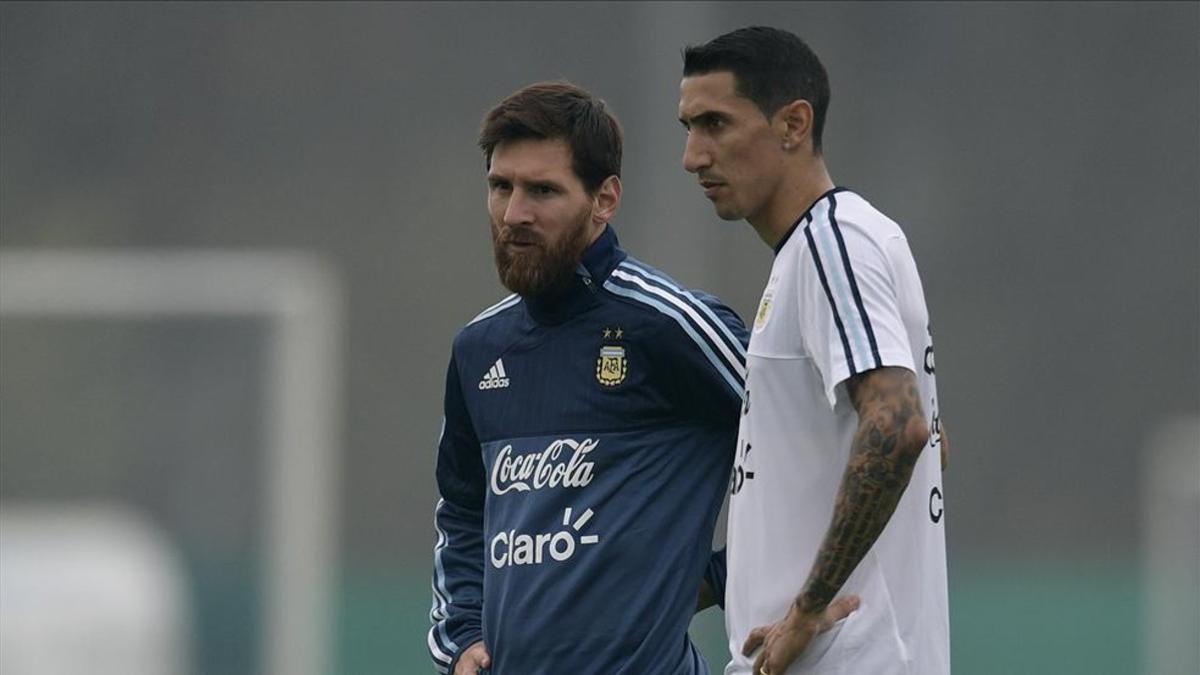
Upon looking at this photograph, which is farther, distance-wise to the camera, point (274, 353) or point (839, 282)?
point (274, 353)

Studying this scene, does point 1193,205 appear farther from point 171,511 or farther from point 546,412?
point 546,412

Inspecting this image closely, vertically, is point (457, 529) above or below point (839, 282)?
below

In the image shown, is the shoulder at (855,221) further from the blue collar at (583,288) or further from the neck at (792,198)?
the blue collar at (583,288)

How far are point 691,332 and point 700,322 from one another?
23 millimetres

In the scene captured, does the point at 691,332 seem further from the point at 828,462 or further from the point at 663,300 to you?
the point at 828,462

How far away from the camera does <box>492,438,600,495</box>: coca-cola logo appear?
7.58 feet

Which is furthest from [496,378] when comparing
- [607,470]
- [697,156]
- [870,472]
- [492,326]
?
[870,472]

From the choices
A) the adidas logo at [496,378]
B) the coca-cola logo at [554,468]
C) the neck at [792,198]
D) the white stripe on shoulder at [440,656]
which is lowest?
the white stripe on shoulder at [440,656]

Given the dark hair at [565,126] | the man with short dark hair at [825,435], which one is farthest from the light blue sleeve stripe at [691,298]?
the man with short dark hair at [825,435]

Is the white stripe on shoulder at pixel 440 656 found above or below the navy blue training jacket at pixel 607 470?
below

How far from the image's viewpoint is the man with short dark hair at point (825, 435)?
1918 millimetres

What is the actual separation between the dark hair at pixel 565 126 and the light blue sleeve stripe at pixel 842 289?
43 cm

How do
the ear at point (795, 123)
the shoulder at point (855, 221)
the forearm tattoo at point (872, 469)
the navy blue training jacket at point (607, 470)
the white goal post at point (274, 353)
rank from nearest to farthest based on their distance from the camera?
the forearm tattoo at point (872, 469), the shoulder at point (855, 221), the ear at point (795, 123), the navy blue training jacket at point (607, 470), the white goal post at point (274, 353)

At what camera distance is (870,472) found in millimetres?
1899
